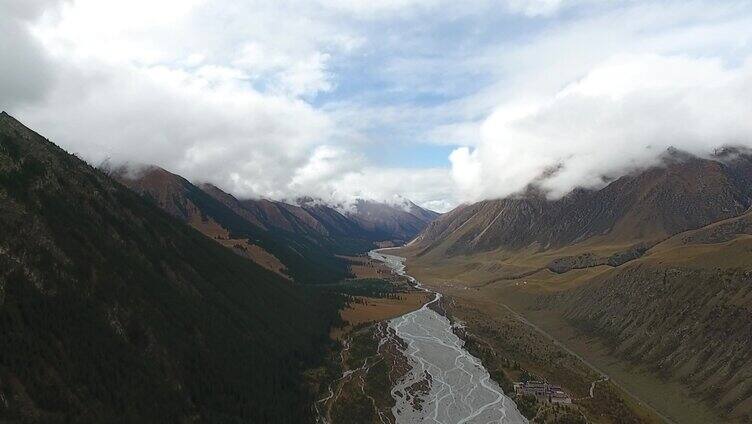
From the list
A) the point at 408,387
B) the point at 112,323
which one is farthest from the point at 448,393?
the point at 112,323

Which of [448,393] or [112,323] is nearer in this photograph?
[112,323]

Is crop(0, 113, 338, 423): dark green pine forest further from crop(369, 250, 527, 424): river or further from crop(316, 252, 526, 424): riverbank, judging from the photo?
crop(369, 250, 527, 424): river

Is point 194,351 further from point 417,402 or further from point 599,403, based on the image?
point 599,403

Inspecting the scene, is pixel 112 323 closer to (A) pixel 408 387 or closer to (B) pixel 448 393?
(A) pixel 408 387

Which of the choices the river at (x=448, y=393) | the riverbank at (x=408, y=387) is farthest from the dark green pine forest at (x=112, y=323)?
the river at (x=448, y=393)

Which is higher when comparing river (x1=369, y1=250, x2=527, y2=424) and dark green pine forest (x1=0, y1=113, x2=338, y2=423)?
dark green pine forest (x1=0, y1=113, x2=338, y2=423)

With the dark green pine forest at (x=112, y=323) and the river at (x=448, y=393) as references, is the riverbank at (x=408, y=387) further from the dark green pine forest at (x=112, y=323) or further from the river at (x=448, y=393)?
the dark green pine forest at (x=112, y=323)

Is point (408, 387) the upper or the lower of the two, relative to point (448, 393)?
upper

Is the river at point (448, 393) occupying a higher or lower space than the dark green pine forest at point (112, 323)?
lower

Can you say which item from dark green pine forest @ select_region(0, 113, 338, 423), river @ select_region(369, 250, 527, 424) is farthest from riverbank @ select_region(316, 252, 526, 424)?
dark green pine forest @ select_region(0, 113, 338, 423)
